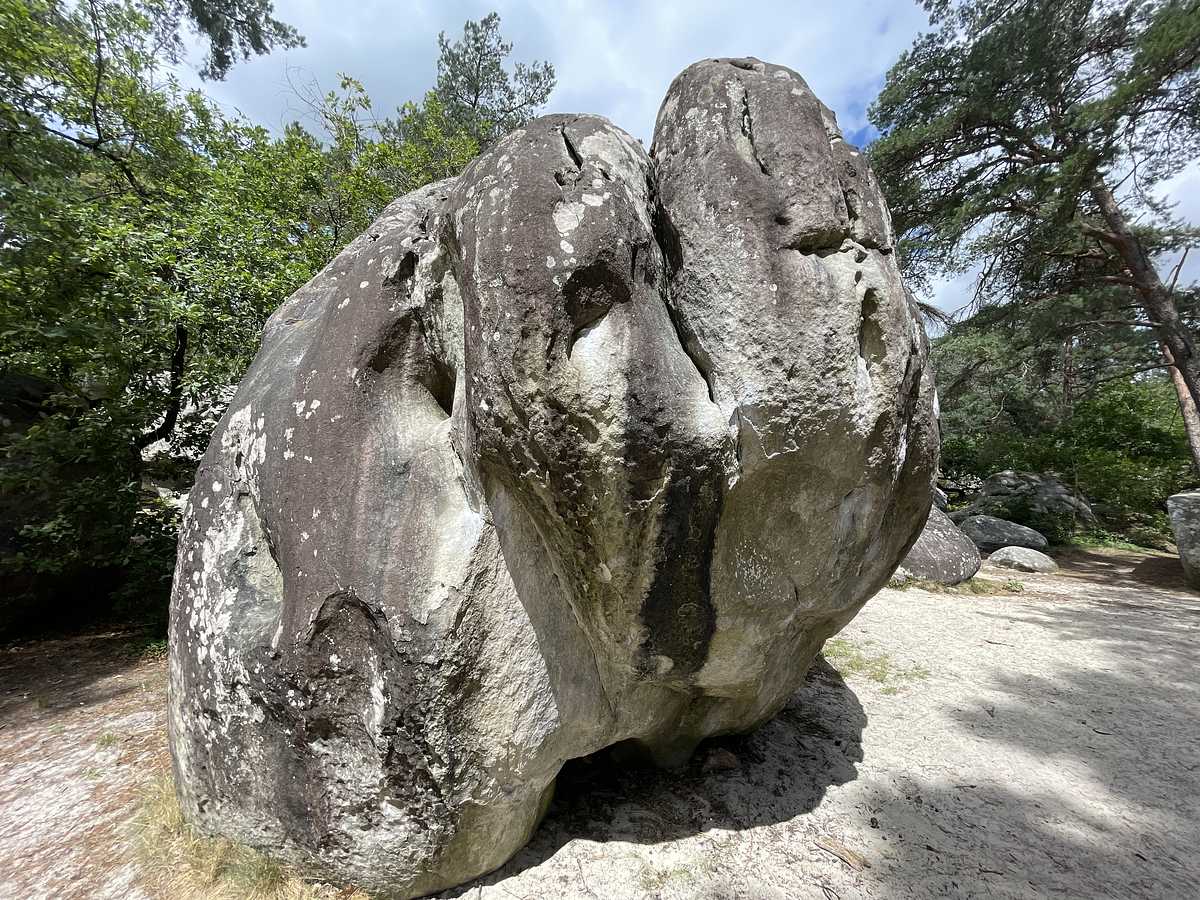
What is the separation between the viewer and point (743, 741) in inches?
108

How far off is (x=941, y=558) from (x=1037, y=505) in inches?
215

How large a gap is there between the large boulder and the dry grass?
37.3 feet

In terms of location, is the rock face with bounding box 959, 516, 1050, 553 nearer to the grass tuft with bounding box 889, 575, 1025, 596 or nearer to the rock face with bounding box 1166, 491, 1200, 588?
the rock face with bounding box 1166, 491, 1200, 588

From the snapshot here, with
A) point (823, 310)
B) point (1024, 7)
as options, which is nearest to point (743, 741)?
point (823, 310)

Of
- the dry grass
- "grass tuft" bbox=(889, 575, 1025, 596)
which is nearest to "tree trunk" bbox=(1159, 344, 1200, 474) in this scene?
"grass tuft" bbox=(889, 575, 1025, 596)

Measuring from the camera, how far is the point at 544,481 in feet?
5.23

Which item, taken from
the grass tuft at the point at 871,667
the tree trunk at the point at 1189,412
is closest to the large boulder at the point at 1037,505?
the tree trunk at the point at 1189,412

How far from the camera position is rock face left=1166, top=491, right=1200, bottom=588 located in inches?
246

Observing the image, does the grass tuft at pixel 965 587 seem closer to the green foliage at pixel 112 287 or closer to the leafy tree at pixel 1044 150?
the leafy tree at pixel 1044 150

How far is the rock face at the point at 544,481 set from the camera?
1.55m

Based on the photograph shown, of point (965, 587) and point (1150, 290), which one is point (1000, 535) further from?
point (1150, 290)

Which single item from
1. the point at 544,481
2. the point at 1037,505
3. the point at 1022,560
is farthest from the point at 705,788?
the point at 1037,505

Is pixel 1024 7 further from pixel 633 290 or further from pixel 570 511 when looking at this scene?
pixel 570 511

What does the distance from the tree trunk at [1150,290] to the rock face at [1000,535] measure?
8.94ft
